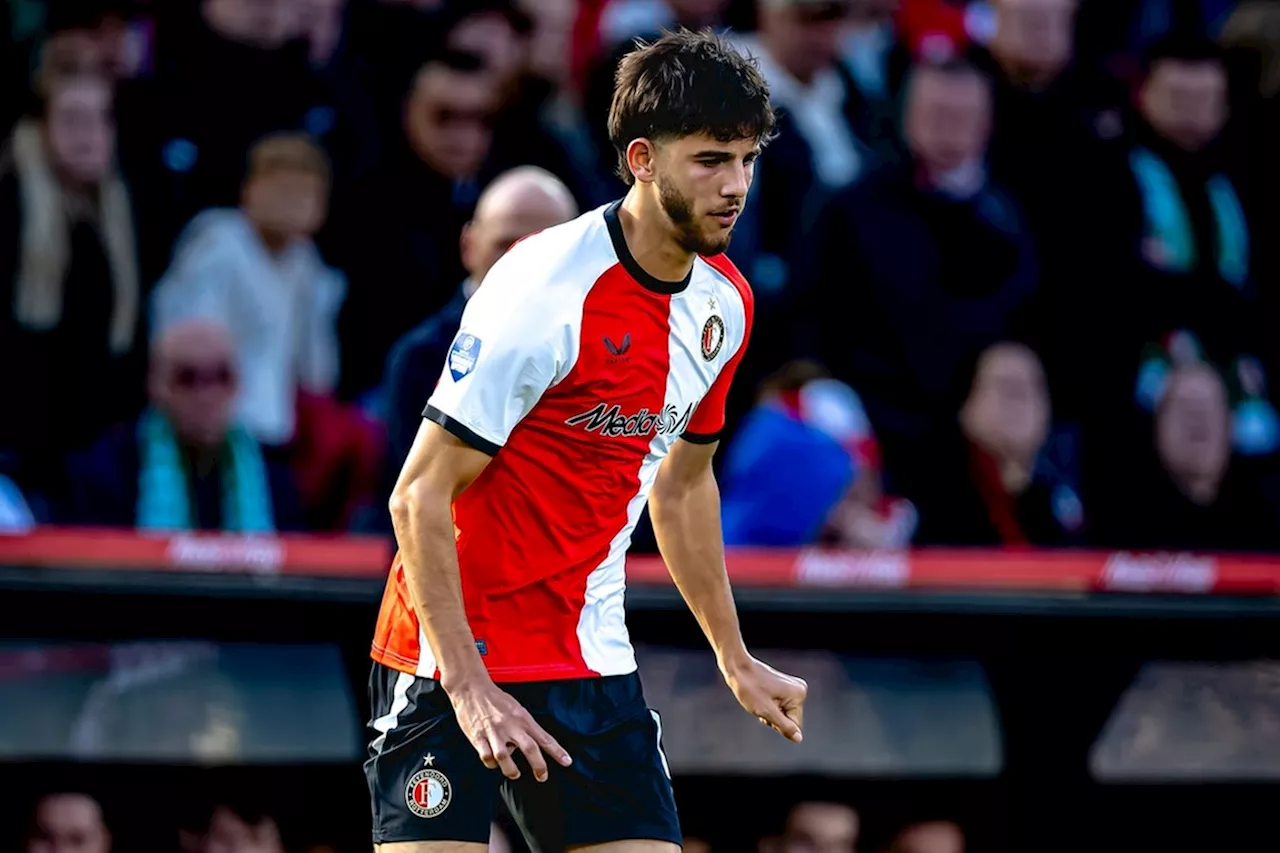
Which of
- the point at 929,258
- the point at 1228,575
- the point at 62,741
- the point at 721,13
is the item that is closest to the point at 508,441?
the point at 62,741

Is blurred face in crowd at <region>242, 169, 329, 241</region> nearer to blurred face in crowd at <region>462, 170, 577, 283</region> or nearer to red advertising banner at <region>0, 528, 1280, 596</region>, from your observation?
red advertising banner at <region>0, 528, 1280, 596</region>

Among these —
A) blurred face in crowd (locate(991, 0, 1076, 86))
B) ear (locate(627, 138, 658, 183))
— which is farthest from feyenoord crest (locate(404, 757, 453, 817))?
blurred face in crowd (locate(991, 0, 1076, 86))

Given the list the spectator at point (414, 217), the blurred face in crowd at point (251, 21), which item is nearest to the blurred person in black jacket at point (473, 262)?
the spectator at point (414, 217)

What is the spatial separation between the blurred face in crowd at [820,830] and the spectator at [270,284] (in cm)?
243

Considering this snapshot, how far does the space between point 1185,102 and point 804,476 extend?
333 centimetres

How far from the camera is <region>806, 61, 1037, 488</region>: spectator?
25.5 ft

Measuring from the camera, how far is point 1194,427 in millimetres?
7621

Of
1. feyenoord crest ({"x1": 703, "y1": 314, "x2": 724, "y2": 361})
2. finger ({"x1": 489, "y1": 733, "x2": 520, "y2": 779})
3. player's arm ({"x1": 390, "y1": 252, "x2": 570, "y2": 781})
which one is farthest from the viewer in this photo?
feyenoord crest ({"x1": 703, "y1": 314, "x2": 724, "y2": 361})

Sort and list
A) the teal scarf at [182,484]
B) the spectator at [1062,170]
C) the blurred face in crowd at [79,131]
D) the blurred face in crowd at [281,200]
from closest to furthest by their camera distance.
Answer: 1. the teal scarf at [182,484]
2. the blurred face in crowd at [79,131]
3. the blurred face in crowd at [281,200]
4. the spectator at [1062,170]

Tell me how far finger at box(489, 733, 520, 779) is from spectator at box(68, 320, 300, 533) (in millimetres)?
3562

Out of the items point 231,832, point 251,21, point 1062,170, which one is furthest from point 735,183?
point 1062,170

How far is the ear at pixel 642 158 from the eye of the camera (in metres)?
3.57

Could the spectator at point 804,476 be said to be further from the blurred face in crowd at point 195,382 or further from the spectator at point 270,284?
the blurred face in crowd at point 195,382

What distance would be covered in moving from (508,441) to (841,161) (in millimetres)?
4944
